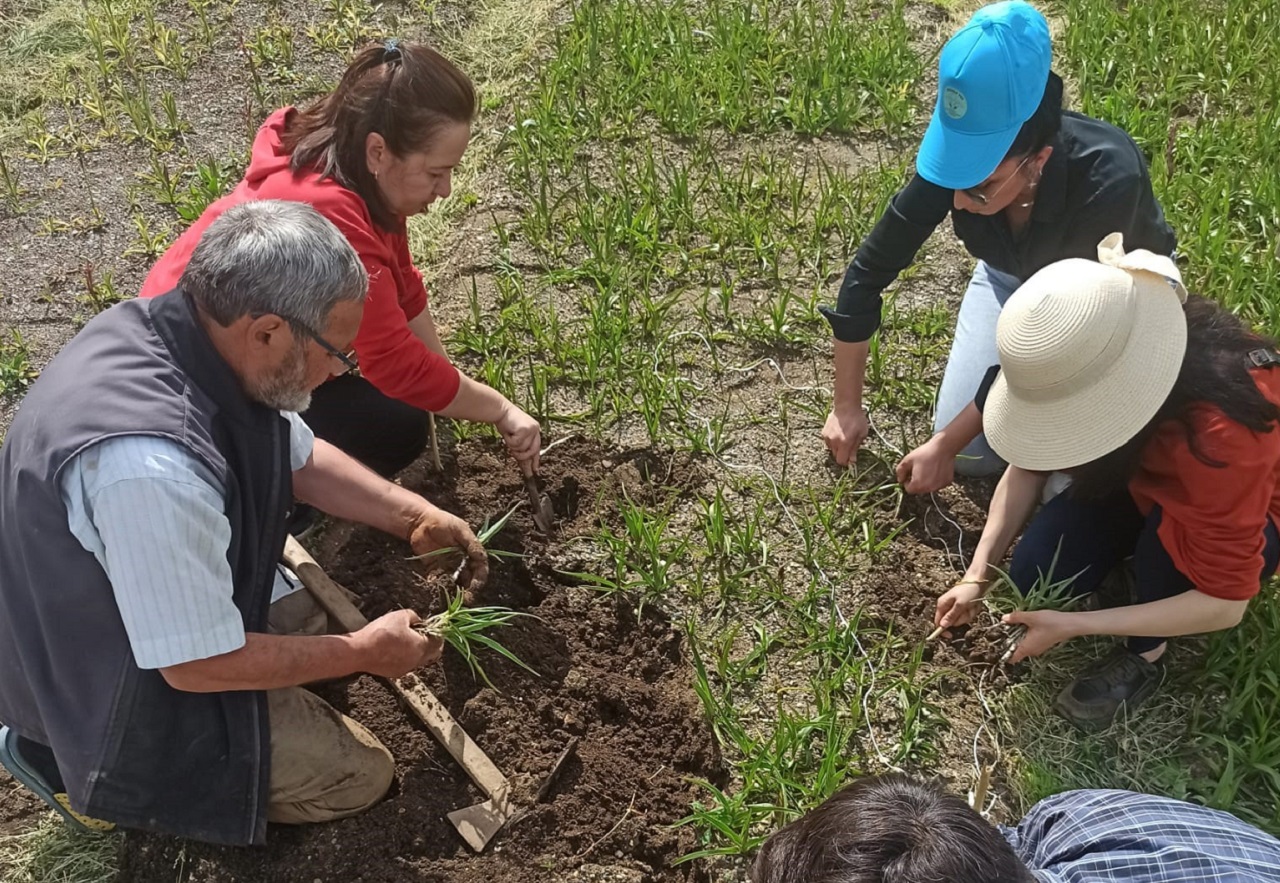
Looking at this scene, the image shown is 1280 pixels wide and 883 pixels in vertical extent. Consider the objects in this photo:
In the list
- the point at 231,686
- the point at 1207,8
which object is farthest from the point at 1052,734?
the point at 1207,8

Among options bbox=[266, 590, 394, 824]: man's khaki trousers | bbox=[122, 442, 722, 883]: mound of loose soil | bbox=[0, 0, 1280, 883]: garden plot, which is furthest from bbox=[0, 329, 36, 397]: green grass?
bbox=[266, 590, 394, 824]: man's khaki trousers

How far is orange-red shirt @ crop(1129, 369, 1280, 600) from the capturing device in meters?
2.16

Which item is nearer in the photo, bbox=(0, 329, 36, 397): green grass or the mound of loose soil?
the mound of loose soil

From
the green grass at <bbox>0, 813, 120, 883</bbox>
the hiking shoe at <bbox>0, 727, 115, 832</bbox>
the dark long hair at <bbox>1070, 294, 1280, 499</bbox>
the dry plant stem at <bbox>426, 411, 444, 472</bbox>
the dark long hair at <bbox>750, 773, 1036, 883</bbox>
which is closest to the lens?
the dark long hair at <bbox>750, 773, 1036, 883</bbox>

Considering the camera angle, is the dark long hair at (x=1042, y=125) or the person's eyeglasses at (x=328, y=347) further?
the dark long hair at (x=1042, y=125)

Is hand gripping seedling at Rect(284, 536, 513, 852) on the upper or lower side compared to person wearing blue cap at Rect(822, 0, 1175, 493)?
lower

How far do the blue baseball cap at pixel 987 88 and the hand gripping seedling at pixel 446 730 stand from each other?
68.8 inches

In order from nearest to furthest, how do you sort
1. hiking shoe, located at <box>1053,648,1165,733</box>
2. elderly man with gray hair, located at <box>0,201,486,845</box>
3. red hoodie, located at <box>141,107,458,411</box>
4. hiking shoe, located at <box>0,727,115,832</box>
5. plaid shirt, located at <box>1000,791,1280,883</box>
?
plaid shirt, located at <box>1000,791,1280,883</box> → elderly man with gray hair, located at <box>0,201,486,845</box> → hiking shoe, located at <box>0,727,115,832</box> → red hoodie, located at <box>141,107,458,411</box> → hiking shoe, located at <box>1053,648,1165,733</box>

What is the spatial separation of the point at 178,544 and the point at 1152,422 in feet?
6.40

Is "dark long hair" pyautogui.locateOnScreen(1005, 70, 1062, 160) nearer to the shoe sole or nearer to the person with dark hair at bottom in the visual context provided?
the shoe sole

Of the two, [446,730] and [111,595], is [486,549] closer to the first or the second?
[446,730]

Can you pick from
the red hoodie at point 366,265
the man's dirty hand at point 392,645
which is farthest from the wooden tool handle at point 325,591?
the red hoodie at point 366,265

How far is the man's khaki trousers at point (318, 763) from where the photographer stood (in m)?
2.32

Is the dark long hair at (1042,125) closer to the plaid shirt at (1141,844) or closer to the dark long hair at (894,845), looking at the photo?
the plaid shirt at (1141,844)
